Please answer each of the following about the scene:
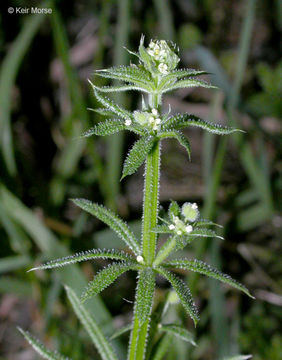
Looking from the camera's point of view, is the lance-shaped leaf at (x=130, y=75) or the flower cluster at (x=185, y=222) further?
the flower cluster at (x=185, y=222)

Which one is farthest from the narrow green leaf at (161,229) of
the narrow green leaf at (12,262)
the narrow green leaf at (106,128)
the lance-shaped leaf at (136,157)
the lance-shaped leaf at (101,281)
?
the narrow green leaf at (12,262)

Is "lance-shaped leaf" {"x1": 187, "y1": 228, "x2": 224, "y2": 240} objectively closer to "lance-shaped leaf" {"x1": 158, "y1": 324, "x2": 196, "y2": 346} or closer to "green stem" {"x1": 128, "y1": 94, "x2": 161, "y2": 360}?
"green stem" {"x1": 128, "y1": 94, "x2": 161, "y2": 360}

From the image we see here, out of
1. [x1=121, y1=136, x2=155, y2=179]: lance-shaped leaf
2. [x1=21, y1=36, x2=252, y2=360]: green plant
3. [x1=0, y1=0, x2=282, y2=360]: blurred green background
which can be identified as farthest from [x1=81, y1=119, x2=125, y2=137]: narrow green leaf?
[x1=0, y1=0, x2=282, y2=360]: blurred green background

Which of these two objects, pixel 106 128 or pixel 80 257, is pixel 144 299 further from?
pixel 106 128

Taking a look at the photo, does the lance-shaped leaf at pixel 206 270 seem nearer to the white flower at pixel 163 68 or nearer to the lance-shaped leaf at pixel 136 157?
the lance-shaped leaf at pixel 136 157

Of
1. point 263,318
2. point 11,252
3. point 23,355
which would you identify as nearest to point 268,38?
point 263,318
